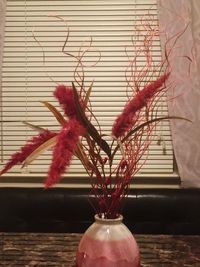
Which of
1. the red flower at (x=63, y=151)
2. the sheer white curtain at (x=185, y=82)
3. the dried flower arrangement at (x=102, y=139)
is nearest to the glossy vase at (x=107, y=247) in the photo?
the dried flower arrangement at (x=102, y=139)

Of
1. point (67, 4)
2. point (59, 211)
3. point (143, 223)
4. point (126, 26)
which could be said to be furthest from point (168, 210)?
point (67, 4)

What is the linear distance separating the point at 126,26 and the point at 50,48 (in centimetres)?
48

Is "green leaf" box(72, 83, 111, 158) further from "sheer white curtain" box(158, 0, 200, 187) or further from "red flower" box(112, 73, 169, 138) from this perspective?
"sheer white curtain" box(158, 0, 200, 187)

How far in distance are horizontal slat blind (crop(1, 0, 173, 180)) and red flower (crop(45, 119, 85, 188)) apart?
1.53 metres

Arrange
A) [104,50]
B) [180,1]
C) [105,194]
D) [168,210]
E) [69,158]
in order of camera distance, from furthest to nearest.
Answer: [104,50] < [180,1] < [168,210] < [105,194] < [69,158]

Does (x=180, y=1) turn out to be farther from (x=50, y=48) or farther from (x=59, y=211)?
(x=59, y=211)

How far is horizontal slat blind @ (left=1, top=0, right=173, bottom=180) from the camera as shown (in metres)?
2.36

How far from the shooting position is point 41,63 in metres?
2.38

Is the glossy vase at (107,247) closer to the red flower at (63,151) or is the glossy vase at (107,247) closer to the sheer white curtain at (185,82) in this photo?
the red flower at (63,151)

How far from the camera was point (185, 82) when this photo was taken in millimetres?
2195

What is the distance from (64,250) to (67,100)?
703 millimetres

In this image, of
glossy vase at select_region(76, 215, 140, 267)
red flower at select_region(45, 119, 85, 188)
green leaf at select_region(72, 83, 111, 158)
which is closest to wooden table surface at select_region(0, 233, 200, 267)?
glossy vase at select_region(76, 215, 140, 267)

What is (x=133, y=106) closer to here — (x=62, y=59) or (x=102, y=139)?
(x=102, y=139)

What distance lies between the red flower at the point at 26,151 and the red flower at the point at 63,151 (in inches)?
4.2
